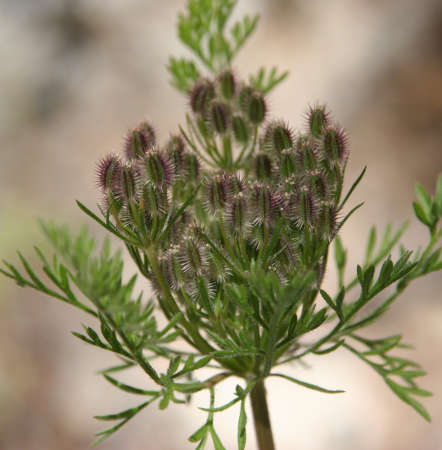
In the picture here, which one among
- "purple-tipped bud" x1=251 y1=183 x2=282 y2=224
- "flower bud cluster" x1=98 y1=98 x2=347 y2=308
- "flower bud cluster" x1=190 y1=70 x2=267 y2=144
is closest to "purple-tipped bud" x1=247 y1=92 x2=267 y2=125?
"flower bud cluster" x1=190 y1=70 x2=267 y2=144

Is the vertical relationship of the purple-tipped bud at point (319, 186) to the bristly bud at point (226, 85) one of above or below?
below

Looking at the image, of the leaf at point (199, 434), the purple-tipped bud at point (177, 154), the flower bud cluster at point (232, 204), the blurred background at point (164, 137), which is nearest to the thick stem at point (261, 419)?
the leaf at point (199, 434)

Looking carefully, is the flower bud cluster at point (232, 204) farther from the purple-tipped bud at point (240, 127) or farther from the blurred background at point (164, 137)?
the blurred background at point (164, 137)

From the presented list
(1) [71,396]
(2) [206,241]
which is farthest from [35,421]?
(2) [206,241]

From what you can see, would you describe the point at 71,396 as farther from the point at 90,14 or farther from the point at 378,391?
the point at 90,14

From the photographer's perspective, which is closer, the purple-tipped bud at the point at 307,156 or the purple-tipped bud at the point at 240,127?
the purple-tipped bud at the point at 307,156

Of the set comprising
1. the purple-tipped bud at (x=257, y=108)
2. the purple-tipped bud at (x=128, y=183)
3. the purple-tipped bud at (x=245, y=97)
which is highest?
the purple-tipped bud at (x=245, y=97)
